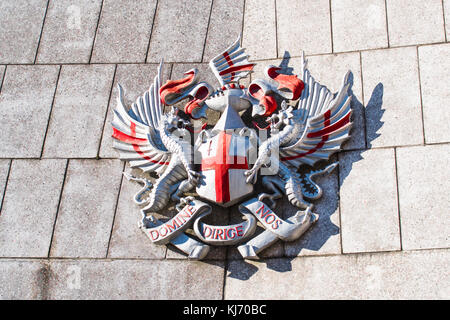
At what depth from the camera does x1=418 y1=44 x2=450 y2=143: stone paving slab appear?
10.8 meters

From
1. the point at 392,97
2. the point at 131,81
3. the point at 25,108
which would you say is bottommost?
the point at 392,97

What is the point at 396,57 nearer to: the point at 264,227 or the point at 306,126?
the point at 306,126

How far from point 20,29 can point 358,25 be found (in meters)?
5.34

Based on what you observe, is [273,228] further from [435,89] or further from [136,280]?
[435,89]

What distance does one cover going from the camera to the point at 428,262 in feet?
32.8

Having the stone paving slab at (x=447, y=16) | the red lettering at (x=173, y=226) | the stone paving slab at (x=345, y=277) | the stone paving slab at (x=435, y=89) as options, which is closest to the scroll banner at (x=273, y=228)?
the stone paving slab at (x=345, y=277)

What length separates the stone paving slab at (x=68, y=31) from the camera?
12836mm

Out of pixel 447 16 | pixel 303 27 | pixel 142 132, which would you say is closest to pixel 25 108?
pixel 142 132

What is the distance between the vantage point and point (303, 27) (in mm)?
12234

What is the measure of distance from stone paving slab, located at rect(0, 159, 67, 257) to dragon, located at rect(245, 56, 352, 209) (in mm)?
2863

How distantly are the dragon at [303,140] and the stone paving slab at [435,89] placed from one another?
1.02 metres

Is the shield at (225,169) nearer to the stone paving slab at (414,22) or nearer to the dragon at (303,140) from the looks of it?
the dragon at (303,140)

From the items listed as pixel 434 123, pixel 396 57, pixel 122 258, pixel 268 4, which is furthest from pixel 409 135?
pixel 122 258

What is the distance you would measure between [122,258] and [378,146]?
12.0ft
